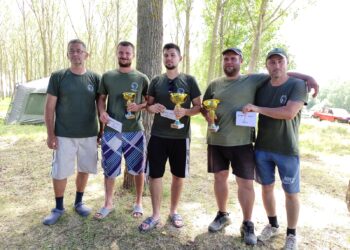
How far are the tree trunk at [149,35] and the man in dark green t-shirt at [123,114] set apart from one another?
814 millimetres

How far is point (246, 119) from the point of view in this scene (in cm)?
304

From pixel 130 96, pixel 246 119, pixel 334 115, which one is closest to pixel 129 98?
pixel 130 96

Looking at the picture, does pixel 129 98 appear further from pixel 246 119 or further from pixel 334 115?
pixel 334 115

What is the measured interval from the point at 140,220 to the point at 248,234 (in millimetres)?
1329

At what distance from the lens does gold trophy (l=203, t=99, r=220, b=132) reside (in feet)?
10.2

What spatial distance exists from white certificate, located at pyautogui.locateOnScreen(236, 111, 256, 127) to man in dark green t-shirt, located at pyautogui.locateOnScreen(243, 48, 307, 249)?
8 centimetres

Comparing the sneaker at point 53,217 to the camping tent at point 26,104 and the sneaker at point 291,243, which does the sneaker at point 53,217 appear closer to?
the sneaker at point 291,243

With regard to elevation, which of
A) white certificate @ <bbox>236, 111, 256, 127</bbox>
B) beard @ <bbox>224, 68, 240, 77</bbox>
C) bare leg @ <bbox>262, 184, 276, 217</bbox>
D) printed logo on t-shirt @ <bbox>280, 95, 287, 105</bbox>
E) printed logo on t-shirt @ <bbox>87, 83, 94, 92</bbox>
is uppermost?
beard @ <bbox>224, 68, 240, 77</bbox>

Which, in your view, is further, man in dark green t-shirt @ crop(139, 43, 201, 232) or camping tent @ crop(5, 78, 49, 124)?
camping tent @ crop(5, 78, 49, 124)

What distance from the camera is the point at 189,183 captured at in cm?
546

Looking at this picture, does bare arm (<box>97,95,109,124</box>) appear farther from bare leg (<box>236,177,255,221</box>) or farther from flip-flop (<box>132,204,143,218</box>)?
bare leg (<box>236,177,255,221</box>)

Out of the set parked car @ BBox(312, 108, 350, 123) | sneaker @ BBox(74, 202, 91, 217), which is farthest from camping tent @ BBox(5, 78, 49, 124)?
parked car @ BBox(312, 108, 350, 123)

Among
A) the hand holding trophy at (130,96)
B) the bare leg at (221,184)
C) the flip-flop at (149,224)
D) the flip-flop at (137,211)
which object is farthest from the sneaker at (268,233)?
the hand holding trophy at (130,96)

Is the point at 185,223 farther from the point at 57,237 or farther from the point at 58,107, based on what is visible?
the point at 58,107
